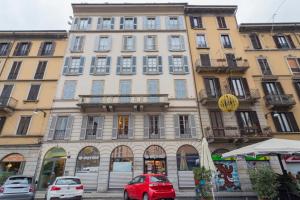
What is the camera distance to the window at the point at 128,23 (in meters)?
24.6

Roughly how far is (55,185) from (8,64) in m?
18.2

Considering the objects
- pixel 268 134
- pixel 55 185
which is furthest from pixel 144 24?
pixel 55 185

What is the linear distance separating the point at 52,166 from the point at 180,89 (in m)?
14.2

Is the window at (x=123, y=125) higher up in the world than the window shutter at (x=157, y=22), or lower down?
lower down

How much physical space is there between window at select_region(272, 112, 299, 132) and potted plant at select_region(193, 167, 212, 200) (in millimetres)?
11327

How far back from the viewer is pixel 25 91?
65.6 ft

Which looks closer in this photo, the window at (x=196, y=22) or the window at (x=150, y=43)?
the window at (x=150, y=43)

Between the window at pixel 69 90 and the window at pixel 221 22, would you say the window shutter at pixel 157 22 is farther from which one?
the window at pixel 69 90

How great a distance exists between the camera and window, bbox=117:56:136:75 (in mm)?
21078

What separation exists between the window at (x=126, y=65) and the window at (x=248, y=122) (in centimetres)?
1199

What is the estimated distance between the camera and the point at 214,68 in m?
20.3

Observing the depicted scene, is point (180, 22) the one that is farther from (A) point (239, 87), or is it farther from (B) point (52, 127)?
(B) point (52, 127)

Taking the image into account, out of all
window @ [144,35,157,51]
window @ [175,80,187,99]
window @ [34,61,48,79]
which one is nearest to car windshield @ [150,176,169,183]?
window @ [175,80,187,99]

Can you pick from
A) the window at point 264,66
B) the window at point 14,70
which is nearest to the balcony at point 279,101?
the window at point 264,66
